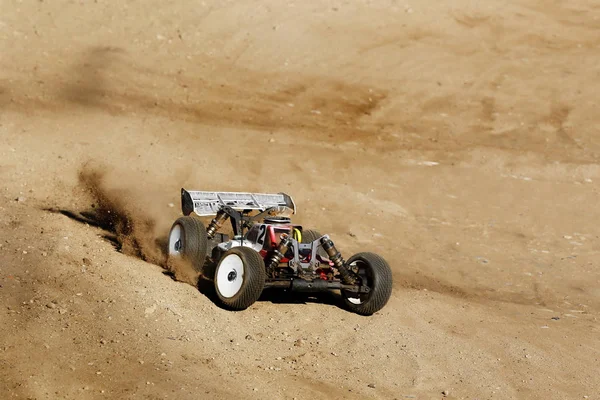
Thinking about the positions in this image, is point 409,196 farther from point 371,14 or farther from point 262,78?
point 371,14

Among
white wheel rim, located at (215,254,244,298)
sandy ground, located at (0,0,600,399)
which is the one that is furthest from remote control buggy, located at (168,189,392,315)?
sandy ground, located at (0,0,600,399)

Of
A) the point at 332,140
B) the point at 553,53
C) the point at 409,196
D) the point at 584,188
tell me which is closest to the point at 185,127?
the point at 332,140

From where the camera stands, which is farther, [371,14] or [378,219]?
[371,14]

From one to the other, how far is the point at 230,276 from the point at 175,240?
147 centimetres

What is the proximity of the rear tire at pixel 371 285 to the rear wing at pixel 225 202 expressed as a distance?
171 centimetres

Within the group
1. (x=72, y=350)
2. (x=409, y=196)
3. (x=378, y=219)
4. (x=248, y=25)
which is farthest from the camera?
(x=248, y=25)

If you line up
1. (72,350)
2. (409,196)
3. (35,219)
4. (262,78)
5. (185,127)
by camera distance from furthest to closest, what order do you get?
1. (262,78)
2. (185,127)
3. (409,196)
4. (35,219)
5. (72,350)

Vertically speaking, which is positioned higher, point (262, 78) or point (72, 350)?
point (262, 78)

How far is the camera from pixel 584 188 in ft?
63.4

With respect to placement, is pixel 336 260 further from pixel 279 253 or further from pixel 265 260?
pixel 265 260

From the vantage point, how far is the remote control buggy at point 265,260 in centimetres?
1134

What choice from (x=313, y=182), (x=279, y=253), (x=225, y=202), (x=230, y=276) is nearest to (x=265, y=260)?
(x=279, y=253)

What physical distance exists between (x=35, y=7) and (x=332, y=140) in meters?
8.94

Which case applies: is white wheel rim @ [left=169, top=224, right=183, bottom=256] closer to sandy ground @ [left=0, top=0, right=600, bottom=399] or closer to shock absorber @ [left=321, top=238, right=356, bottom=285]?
sandy ground @ [left=0, top=0, right=600, bottom=399]
